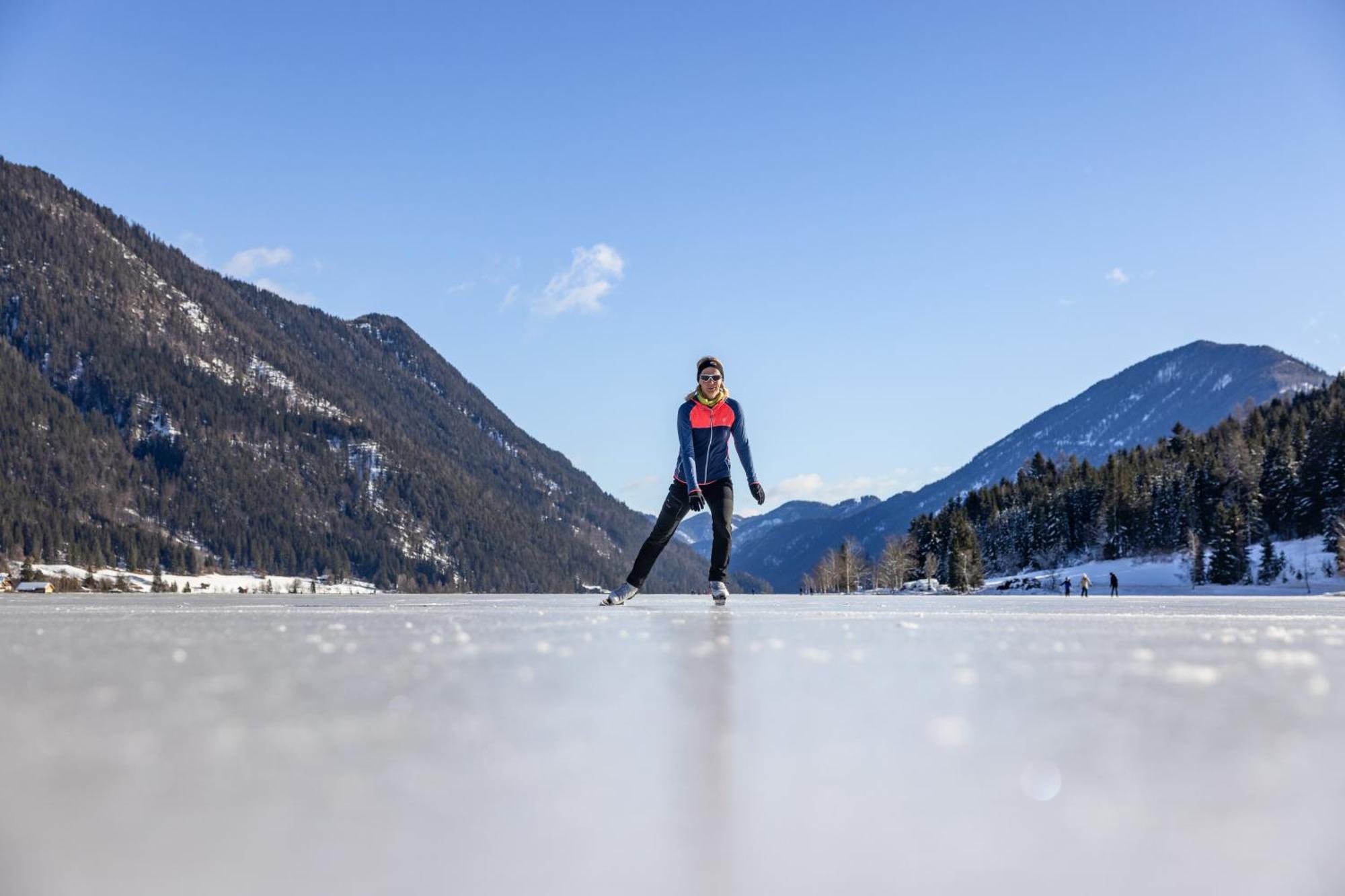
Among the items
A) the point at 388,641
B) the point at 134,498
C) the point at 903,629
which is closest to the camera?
the point at 388,641

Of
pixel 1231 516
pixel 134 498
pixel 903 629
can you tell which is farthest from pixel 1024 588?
pixel 134 498

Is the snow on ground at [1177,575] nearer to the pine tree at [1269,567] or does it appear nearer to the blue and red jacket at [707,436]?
the pine tree at [1269,567]

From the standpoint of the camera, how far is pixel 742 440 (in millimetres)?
12086

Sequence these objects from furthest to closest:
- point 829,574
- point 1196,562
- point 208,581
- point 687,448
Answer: point 208,581, point 829,574, point 1196,562, point 687,448

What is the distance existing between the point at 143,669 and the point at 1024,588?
10942 centimetres

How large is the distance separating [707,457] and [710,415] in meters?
0.46

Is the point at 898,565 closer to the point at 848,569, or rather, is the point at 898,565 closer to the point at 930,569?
the point at 848,569

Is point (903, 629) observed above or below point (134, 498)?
below

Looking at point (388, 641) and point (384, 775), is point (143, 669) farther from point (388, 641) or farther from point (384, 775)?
point (384, 775)

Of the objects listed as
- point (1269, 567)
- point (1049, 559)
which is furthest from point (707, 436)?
Result: point (1049, 559)

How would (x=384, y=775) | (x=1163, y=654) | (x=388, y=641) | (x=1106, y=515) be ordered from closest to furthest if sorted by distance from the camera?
(x=384, y=775), (x=1163, y=654), (x=388, y=641), (x=1106, y=515)

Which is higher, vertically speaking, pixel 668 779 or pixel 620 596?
pixel 620 596

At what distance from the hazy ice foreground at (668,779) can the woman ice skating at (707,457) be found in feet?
24.8

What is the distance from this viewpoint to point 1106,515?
123188 millimetres
